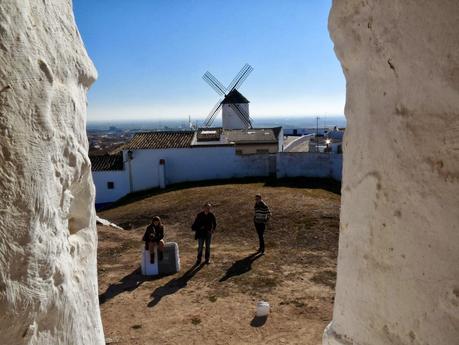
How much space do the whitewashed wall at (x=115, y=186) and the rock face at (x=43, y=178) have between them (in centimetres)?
2181

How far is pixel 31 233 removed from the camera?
203 cm

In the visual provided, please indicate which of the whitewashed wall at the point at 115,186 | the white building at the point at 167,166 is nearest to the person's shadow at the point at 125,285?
the white building at the point at 167,166

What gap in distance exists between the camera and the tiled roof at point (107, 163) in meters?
24.1

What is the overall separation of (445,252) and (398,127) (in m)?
0.51

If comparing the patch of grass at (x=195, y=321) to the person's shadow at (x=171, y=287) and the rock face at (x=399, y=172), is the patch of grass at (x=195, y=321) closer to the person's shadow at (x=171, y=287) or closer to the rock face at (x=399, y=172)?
the person's shadow at (x=171, y=287)

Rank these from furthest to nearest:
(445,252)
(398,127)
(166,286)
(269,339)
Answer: (166,286), (269,339), (398,127), (445,252)

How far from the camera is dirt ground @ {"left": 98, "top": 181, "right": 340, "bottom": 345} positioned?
22.2ft

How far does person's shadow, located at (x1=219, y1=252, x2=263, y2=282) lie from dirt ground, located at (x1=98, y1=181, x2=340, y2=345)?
0.02 metres

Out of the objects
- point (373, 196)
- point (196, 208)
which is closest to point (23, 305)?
point (373, 196)

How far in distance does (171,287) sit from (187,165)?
51.7 ft

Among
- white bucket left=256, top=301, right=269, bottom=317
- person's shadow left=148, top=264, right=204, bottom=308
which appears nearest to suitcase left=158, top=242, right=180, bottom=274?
person's shadow left=148, top=264, right=204, bottom=308

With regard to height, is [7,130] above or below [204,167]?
above

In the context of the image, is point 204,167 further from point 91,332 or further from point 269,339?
point 91,332

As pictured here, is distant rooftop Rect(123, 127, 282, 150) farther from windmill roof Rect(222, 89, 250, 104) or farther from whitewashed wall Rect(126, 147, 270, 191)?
windmill roof Rect(222, 89, 250, 104)
